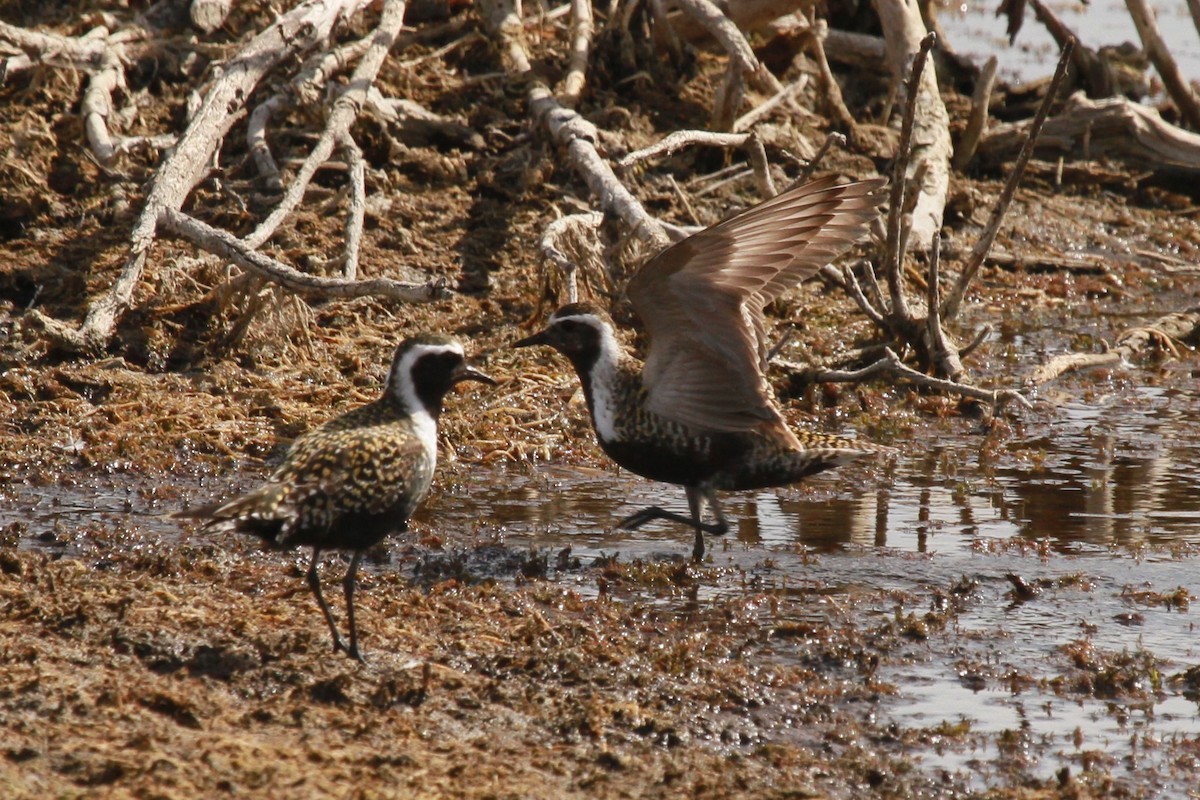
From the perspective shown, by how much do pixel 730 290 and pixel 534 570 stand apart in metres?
1.52

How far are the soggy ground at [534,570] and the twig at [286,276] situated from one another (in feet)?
1.72

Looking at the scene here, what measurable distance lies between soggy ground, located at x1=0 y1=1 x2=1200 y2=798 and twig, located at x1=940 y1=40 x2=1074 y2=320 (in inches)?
27.7

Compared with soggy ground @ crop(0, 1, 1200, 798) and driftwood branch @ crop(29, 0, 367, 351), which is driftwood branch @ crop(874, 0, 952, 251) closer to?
soggy ground @ crop(0, 1, 1200, 798)

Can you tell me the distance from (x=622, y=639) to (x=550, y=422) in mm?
3039

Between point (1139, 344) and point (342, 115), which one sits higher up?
point (342, 115)

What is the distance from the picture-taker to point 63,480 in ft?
25.8

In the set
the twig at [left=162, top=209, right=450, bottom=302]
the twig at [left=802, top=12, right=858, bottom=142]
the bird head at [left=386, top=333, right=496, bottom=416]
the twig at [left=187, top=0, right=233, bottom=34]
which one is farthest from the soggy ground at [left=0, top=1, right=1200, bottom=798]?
the twig at [left=802, top=12, right=858, bottom=142]

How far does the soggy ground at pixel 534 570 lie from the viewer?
16.7 feet

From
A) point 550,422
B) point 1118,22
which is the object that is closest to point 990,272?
point 550,422

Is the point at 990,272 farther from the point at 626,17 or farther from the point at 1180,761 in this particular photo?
the point at 1180,761

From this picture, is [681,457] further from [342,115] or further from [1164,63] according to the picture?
[1164,63]

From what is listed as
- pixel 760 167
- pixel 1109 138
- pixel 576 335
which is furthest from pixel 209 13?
pixel 1109 138

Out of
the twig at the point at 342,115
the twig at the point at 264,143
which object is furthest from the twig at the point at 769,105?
the twig at the point at 264,143

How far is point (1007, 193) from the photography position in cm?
908
